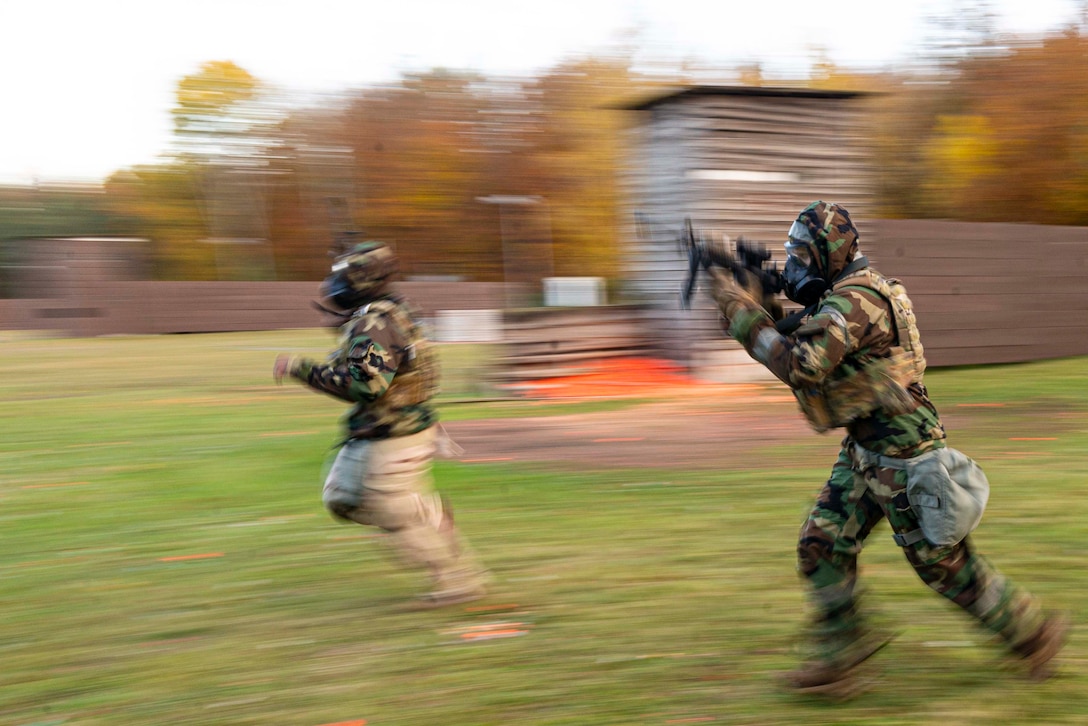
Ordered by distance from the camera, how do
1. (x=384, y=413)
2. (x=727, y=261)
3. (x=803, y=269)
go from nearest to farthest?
(x=727, y=261), (x=803, y=269), (x=384, y=413)

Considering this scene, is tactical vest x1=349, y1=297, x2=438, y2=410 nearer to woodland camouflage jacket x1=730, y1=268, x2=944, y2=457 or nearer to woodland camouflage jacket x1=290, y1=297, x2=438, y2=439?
woodland camouflage jacket x1=290, y1=297, x2=438, y2=439

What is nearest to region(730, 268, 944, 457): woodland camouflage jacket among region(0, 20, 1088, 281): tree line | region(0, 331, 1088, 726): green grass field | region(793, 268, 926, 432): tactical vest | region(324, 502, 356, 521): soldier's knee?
region(793, 268, 926, 432): tactical vest

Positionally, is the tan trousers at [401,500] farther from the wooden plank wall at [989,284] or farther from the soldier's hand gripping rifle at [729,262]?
the wooden plank wall at [989,284]

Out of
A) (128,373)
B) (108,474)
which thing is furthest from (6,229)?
(108,474)

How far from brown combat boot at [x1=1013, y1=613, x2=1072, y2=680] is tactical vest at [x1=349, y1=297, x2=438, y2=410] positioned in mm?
2938

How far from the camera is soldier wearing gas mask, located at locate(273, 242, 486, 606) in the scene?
507cm

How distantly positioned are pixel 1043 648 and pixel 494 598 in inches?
107

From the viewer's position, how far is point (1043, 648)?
412cm

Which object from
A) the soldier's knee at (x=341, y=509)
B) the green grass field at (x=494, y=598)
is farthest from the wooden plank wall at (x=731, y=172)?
the soldier's knee at (x=341, y=509)

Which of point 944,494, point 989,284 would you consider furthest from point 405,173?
point 944,494

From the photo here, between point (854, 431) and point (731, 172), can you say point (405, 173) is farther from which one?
point (854, 431)

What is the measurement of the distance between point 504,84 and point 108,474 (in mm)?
40469

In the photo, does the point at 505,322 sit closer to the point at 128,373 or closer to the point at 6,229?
the point at 128,373

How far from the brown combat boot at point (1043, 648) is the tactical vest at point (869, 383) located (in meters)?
1.04
